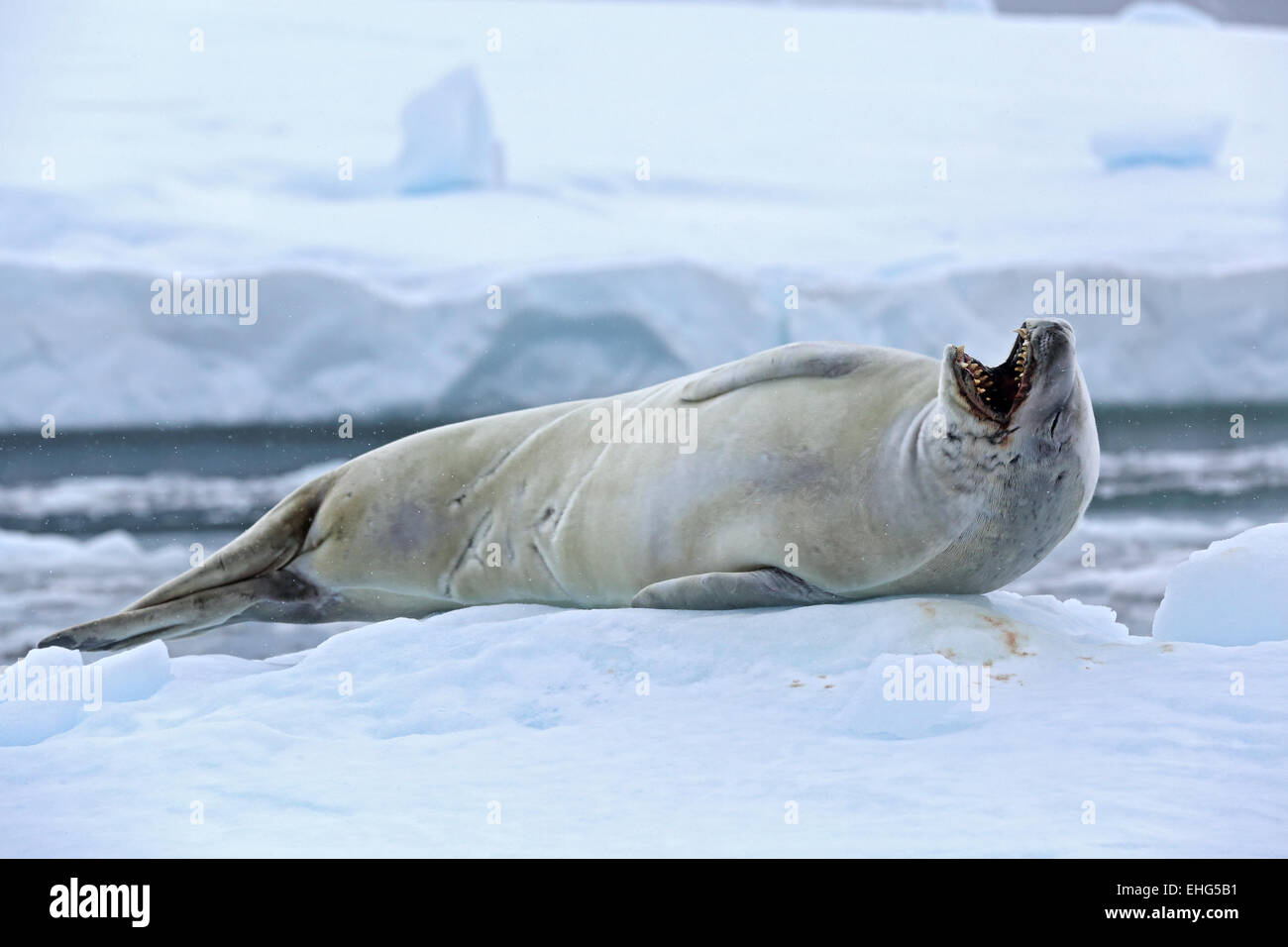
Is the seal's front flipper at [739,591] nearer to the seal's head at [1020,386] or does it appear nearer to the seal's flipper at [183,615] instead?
the seal's head at [1020,386]

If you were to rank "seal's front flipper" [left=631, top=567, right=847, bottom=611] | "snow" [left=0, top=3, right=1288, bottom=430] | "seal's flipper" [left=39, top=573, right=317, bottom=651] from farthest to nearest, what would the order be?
"snow" [left=0, top=3, right=1288, bottom=430] < "seal's flipper" [left=39, top=573, right=317, bottom=651] < "seal's front flipper" [left=631, top=567, right=847, bottom=611]

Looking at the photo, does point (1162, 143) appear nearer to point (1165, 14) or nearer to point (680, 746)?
point (1165, 14)

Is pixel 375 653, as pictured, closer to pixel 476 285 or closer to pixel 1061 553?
pixel 1061 553

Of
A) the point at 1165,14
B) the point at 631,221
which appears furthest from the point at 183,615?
the point at 1165,14

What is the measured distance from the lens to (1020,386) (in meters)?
2.56

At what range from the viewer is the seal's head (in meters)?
2.50

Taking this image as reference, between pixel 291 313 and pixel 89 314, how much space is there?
1.45 metres

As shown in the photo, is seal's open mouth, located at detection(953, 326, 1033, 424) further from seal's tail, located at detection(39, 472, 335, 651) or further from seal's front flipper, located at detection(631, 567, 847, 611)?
seal's tail, located at detection(39, 472, 335, 651)

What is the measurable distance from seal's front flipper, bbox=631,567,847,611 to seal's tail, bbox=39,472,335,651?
1.28m

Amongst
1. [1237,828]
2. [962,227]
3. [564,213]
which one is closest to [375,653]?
[1237,828]

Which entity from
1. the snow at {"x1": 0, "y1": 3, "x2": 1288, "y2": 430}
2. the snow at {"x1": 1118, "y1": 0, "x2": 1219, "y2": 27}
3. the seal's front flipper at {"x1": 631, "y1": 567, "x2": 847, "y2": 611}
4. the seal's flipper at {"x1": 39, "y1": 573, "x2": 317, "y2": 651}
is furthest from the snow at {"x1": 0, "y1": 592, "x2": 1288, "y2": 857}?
the snow at {"x1": 1118, "y1": 0, "x2": 1219, "y2": 27}

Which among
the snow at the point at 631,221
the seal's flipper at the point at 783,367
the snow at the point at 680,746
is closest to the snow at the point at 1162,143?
the snow at the point at 631,221

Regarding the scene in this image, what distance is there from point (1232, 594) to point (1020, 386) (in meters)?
0.89

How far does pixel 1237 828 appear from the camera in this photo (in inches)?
69.6
